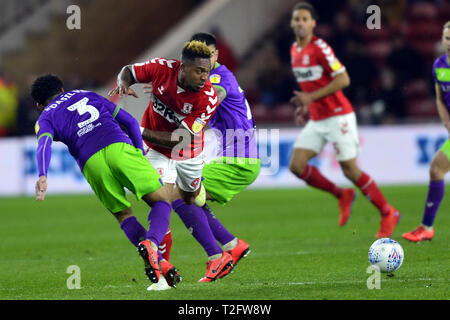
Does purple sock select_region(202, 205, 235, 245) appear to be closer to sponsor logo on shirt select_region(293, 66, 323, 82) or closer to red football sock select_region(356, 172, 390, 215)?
red football sock select_region(356, 172, 390, 215)

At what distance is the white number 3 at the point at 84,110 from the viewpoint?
635 centimetres

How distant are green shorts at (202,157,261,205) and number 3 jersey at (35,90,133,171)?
1080 millimetres

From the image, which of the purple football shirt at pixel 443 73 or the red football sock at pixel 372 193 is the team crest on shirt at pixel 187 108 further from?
the red football sock at pixel 372 193

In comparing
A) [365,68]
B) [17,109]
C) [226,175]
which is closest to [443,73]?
[226,175]

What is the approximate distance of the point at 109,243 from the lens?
9859mm

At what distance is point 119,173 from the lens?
246 inches

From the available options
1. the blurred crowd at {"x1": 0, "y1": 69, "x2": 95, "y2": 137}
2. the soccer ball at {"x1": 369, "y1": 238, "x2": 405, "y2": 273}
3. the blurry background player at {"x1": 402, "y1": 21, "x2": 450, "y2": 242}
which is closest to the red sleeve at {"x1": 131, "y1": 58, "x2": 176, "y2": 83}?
the soccer ball at {"x1": 369, "y1": 238, "x2": 405, "y2": 273}

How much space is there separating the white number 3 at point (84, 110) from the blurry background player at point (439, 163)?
3860mm

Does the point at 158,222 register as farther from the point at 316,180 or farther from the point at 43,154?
the point at 316,180

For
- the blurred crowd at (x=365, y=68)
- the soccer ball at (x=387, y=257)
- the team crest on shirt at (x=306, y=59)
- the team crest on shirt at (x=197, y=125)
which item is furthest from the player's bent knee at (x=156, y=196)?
the blurred crowd at (x=365, y=68)

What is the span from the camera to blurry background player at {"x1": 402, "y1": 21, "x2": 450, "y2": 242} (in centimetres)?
878

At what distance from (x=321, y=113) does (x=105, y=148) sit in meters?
4.27

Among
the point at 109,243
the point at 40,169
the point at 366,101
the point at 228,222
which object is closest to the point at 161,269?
the point at 40,169

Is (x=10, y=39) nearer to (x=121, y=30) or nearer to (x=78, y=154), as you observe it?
(x=121, y=30)
